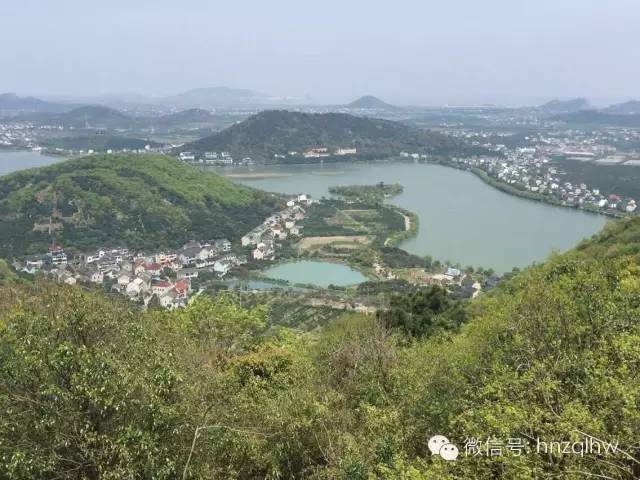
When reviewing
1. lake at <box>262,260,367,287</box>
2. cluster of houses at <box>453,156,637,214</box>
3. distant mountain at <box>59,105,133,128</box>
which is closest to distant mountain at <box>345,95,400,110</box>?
distant mountain at <box>59,105,133,128</box>

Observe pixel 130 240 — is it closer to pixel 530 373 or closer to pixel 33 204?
pixel 33 204

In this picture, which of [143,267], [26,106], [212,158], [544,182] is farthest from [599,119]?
[26,106]

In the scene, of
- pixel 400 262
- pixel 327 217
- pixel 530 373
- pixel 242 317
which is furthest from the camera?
pixel 327 217

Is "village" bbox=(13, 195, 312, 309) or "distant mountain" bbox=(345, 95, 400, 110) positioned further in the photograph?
"distant mountain" bbox=(345, 95, 400, 110)

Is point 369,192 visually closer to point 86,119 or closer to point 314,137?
point 314,137

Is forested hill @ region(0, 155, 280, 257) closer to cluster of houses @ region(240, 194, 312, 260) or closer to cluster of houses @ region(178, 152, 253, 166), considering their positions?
cluster of houses @ region(240, 194, 312, 260)

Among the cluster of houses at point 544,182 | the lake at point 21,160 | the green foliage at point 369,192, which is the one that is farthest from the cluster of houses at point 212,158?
the cluster of houses at point 544,182

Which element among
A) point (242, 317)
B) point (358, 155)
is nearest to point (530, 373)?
point (242, 317)
